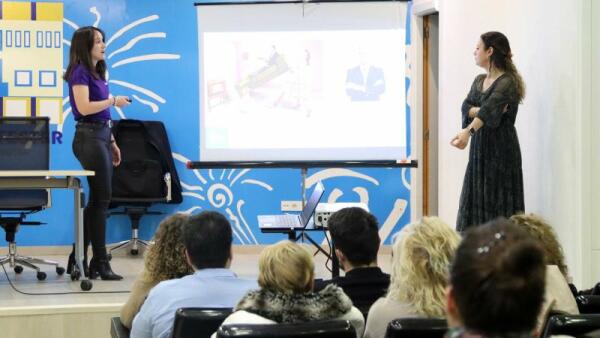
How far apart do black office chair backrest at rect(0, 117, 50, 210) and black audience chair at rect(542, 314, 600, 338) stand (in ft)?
13.3

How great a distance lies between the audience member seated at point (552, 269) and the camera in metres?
2.46

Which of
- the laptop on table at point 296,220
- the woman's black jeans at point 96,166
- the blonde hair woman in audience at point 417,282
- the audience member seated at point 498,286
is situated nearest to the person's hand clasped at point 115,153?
the woman's black jeans at point 96,166

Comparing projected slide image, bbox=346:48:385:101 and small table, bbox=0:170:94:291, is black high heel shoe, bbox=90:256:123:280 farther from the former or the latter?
projected slide image, bbox=346:48:385:101

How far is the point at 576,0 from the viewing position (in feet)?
14.4

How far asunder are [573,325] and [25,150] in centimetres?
425

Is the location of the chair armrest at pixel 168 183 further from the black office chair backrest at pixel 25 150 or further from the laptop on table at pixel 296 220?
the laptop on table at pixel 296 220

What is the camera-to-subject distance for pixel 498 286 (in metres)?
1.05

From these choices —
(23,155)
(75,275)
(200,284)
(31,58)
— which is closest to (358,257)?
(200,284)

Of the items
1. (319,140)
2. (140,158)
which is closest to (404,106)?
(319,140)

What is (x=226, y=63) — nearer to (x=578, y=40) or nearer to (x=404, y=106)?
(x=404, y=106)

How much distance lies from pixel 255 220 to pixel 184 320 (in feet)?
15.6

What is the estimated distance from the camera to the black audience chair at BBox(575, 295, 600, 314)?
2545mm

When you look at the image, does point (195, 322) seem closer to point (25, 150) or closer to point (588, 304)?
point (588, 304)

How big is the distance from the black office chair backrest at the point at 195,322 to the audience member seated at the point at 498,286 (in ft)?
4.05
